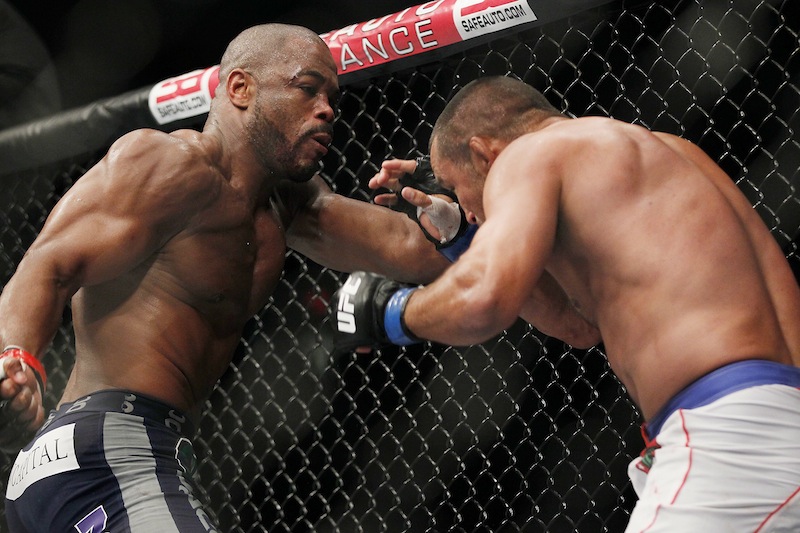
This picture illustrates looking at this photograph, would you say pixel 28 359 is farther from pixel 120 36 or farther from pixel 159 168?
pixel 120 36

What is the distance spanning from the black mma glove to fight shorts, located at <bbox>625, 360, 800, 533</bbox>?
402 millimetres

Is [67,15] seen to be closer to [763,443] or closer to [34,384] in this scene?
[34,384]

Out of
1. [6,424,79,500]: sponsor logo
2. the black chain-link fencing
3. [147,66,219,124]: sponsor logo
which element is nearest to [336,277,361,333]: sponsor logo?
[6,424,79,500]: sponsor logo

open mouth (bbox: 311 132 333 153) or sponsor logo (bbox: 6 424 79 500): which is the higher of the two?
open mouth (bbox: 311 132 333 153)

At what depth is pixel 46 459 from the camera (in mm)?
1575

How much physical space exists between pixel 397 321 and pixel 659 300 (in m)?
0.38

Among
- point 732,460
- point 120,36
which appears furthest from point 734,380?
point 120,36

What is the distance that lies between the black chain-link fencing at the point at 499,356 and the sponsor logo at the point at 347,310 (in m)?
1.15

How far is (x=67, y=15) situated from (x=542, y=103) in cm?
292

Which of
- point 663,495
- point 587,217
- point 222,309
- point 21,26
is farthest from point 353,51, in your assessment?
point 21,26

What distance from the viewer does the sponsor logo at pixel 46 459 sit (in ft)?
5.12

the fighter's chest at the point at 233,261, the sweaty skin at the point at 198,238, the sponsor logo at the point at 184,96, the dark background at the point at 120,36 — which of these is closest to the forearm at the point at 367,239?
the sweaty skin at the point at 198,238

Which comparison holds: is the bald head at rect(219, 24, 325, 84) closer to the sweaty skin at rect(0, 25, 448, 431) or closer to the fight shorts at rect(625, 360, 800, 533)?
the sweaty skin at rect(0, 25, 448, 431)

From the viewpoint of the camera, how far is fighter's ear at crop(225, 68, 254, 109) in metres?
1.92
